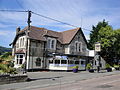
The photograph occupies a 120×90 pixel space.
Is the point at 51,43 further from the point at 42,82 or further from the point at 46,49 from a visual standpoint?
the point at 42,82

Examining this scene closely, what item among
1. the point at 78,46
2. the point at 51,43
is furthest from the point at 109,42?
the point at 51,43

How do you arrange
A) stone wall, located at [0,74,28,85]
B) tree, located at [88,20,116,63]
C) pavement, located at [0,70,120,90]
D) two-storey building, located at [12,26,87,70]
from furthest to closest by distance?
tree, located at [88,20,116,63] → two-storey building, located at [12,26,87,70] → stone wall, located at [0,74,28,85] → pavement, located at [0,70,120,90]

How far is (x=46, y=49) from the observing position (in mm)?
29953

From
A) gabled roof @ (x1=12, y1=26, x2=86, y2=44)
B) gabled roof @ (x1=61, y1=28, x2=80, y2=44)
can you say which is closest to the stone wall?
gabled roof @ (x1=12, y1=26, x2=86, y2=44)

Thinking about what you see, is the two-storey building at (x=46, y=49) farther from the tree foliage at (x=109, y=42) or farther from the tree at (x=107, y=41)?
the tree foliage at (x=109, y=42)

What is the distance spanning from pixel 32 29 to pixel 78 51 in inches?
477

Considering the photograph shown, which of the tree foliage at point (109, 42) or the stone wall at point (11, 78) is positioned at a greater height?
the tree foliage at point (109, 42)

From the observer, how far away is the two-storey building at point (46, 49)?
27781 millimetres

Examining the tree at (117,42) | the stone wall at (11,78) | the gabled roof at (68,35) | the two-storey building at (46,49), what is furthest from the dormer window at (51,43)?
the tree at (117,42)

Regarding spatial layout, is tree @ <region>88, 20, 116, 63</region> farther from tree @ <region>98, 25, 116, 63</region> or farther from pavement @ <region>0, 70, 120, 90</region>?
pavement @ <region>0, 70, 120, 90</region>

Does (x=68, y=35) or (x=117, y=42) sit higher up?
(x=68, y=35)

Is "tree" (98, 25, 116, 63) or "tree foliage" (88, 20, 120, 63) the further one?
"tree foliage" (88, 20, 120, 63)

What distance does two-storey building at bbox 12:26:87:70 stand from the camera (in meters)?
27.8

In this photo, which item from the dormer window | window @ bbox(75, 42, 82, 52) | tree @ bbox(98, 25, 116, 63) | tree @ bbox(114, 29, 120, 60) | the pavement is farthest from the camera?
tree @ bbox(114, 29, 120, 60)
